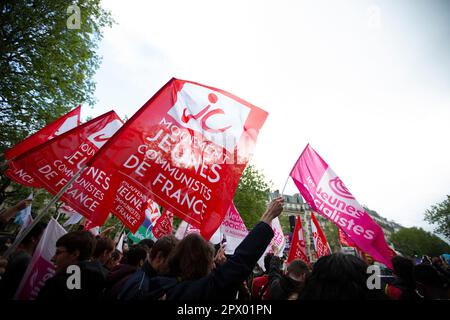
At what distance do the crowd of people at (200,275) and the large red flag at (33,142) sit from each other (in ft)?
6.24

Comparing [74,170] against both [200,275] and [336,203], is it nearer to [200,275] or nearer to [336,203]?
[200,275]

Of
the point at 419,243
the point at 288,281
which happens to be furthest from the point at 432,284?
the point at 419,243

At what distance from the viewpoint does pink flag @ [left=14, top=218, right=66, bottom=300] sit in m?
2.54

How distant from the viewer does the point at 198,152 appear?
11.4 ft

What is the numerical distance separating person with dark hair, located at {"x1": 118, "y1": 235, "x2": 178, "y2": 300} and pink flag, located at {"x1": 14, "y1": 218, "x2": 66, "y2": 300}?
121cm

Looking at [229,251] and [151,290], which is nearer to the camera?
[151,290]

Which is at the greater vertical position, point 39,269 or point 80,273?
point 80,273

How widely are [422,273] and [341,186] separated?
2.30m

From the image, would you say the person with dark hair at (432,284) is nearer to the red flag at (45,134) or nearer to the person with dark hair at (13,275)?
the person with dark hair at (13,275)

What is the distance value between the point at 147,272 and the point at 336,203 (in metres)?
4.12

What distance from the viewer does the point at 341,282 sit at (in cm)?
158

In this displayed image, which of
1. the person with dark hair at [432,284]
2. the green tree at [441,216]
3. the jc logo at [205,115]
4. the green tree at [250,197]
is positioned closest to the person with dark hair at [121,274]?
the jc logo at [205,115]
